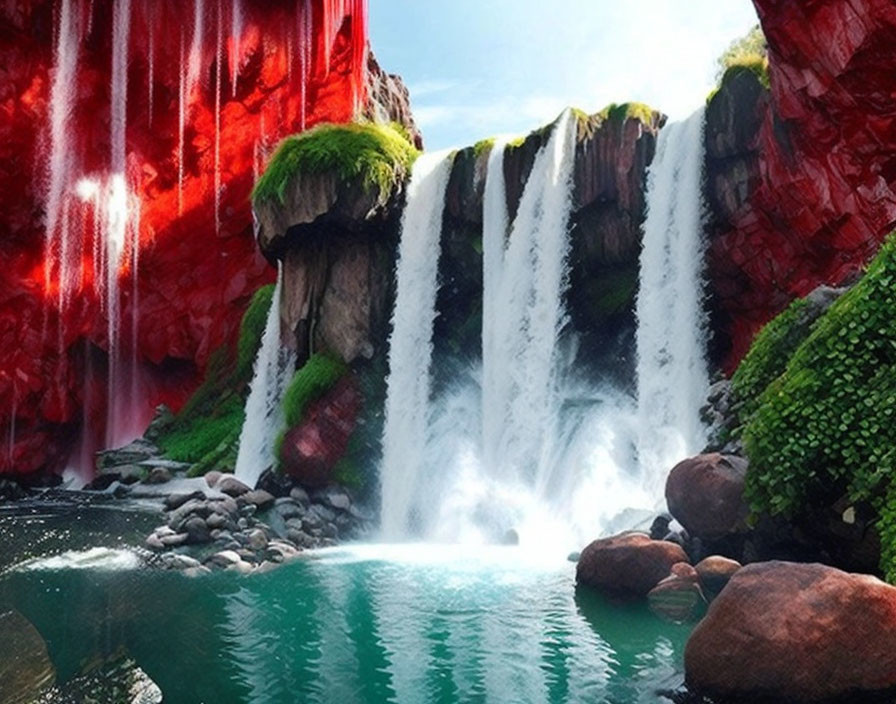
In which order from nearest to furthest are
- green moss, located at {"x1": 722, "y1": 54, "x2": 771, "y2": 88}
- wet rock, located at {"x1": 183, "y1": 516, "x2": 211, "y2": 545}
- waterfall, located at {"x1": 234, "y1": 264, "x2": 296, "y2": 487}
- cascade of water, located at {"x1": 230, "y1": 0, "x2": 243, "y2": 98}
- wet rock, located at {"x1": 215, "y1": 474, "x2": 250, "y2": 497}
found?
wet rock, located at {"x1": 183, "y1": 516, "x2": 211, "y2": 545}, green moss, located at {"x1": 722, "y1": 54, "x2": 771, "y2": 88}, wet rock, located at {"x1": 215, "y1": 474, "x2": 250, "y2": 497}, waterfall, located at {"x1": 234, "y1": 264, "x2": 296, "y2": 487}, cascade of water, located at {"x1": 230, "y1": 0, "x2": 243, "y2": 98}

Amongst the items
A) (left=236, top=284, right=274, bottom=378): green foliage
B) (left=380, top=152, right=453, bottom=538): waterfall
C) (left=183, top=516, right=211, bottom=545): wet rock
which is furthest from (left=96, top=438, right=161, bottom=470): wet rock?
(left=183, top=516, right=211, bottom=545): wet rock

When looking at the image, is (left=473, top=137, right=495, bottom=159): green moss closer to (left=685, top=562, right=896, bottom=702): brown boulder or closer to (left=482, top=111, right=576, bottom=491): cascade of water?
(left=482, top=111, right=576, bottom=491): cascade of water

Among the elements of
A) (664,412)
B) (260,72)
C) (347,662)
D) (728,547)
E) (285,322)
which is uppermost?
(260,72)

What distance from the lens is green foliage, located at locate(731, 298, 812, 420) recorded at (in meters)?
10.7

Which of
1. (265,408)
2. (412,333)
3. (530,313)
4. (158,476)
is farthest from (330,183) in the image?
(158,476)

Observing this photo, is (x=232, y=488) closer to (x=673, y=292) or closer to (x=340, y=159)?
(x=340, y=159)

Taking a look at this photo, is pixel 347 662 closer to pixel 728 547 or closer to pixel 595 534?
pixel 728 547

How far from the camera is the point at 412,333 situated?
19672 millimetres

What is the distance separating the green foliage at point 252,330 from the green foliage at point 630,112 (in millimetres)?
12250

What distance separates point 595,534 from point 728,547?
4047 millimetres

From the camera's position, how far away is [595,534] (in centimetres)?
1364

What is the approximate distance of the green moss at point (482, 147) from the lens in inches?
797

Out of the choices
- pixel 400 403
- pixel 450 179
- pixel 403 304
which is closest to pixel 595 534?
pixel 400 403

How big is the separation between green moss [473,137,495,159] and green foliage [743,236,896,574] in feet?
41.3
